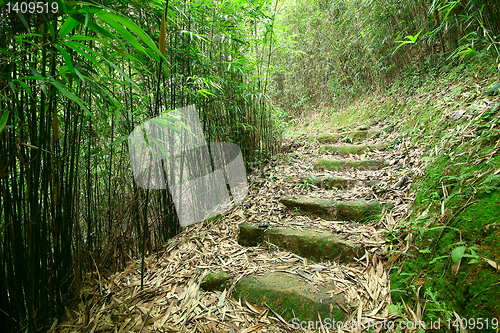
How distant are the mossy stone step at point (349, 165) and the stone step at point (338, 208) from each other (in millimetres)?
677

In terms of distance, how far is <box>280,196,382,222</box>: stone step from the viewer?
1.49m

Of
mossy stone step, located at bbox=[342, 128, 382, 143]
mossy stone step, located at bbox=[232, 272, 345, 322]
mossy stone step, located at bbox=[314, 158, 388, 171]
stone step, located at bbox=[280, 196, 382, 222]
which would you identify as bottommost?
mossy stone step, located at bbox=[232, 272, 345, 322]

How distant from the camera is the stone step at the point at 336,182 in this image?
6.14 ft

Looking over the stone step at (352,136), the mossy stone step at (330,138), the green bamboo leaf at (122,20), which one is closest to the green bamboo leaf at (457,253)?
the green bamboo leaf at (122,20)

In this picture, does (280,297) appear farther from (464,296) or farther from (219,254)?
(464,296)

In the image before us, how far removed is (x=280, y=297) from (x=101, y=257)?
3.53ft

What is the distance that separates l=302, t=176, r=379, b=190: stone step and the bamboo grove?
794mm

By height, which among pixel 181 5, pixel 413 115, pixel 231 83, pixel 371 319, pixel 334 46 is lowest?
pixel 371 319

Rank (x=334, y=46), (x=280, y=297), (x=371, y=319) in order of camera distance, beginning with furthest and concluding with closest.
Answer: (x=334, y=46)
(x=280, y=297)
(x=371, y=319)

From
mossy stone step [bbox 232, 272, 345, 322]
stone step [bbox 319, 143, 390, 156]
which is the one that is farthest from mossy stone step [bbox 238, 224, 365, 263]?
stone step [bbox 319, 143, 390, 156]

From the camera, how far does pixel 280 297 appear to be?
1.03m

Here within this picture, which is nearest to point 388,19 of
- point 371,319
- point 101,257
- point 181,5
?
point 181,5

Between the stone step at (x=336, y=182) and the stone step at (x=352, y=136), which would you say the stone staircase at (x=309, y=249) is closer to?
the stone step at (x=336, y=182)

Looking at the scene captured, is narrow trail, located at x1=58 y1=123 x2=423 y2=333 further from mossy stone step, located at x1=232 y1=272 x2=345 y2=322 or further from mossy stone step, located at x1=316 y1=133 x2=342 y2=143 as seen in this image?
mossy stone step, located at x1=316 y1=133 x2=342 y2=143
